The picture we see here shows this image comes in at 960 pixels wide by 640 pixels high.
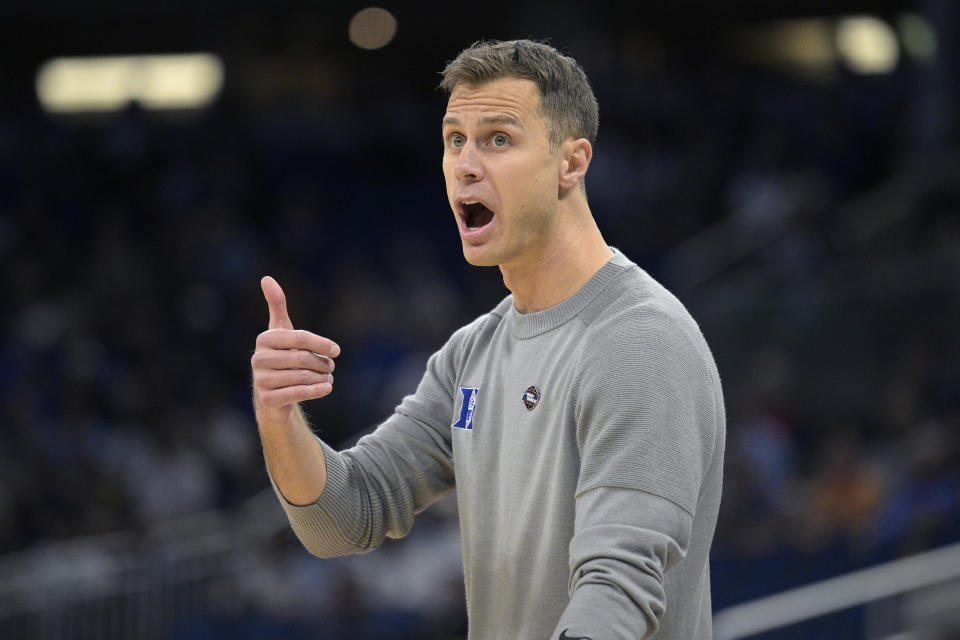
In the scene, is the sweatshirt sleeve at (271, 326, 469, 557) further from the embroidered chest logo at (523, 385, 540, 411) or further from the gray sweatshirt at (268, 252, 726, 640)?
the embroidered chest logo at (523, 385, 540, 411)

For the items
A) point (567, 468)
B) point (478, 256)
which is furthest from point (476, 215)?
point (567, 468)

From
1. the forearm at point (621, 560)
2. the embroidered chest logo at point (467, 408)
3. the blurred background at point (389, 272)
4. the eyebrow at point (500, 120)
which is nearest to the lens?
the forearm at point (621, 560)

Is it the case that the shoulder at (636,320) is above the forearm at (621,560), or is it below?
above

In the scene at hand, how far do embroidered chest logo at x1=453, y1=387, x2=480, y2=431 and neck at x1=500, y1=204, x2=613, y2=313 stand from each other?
0.67 feet

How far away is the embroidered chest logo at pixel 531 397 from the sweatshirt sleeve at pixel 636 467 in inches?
5.5

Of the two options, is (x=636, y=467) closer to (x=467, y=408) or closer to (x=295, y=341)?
(x=467, y=408)

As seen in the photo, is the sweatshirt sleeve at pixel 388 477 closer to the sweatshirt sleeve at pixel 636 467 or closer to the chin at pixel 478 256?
the chin at pixel 478 256

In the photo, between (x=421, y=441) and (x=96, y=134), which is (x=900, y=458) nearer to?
(x=421, y=441)

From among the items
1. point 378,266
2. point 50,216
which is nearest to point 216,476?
point 378,266

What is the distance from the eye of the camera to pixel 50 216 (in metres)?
12.1

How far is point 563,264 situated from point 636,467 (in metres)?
0.49

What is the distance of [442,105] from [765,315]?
23.9ft

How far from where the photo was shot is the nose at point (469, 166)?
7.63 ft

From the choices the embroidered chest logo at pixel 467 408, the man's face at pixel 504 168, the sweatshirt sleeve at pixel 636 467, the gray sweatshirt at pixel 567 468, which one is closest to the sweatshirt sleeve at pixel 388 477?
the gray sweatshirt at pixel 567 468
